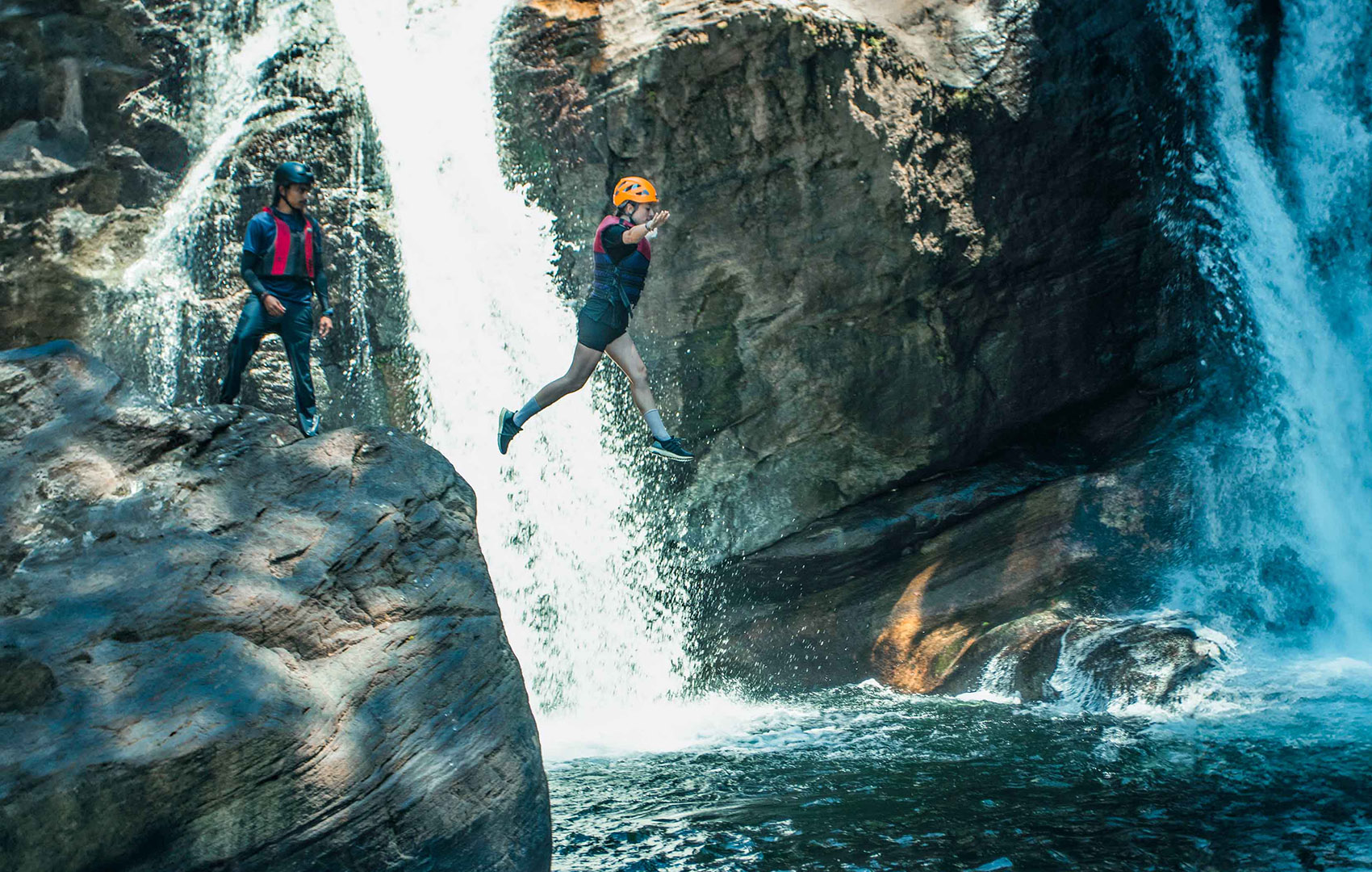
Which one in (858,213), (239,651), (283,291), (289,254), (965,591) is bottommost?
(965,591)

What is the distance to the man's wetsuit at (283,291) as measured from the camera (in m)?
6.24

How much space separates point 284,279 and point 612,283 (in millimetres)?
1888

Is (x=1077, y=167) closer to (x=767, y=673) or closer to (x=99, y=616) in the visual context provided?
(x=767, y=673)

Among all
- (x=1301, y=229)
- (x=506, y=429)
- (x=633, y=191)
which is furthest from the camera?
(x=1301, y=229)

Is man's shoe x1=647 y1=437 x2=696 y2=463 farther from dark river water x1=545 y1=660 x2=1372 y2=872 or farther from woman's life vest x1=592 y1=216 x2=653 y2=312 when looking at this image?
dark river water x1=545 y1=660 x2=1372 y2=872

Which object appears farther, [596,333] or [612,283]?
[596,333]

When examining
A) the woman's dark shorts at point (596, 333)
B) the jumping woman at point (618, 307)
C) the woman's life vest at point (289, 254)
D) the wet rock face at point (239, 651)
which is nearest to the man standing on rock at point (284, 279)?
the woman's life vest at point (289, 254)

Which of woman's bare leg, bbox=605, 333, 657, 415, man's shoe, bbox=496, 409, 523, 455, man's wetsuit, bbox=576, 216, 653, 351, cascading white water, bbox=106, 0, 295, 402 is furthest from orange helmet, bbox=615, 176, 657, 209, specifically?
cascading white water, bbox=106, 0, 295, 402

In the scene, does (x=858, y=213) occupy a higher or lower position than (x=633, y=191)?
higher

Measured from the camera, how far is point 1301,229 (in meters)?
9.67

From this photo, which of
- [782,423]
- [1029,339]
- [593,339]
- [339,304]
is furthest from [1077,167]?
[339,304]

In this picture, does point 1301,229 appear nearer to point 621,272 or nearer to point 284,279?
point 621,272

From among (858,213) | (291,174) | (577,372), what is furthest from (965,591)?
(291,174)

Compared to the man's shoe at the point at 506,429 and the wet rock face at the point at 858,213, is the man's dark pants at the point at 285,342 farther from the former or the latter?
the wet rock face at the point at 858,213
